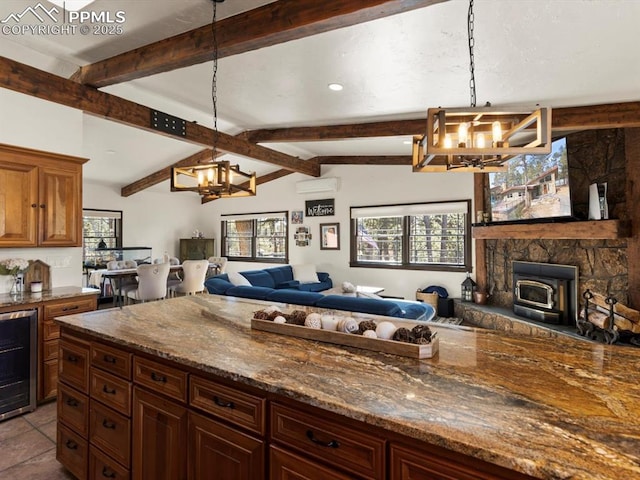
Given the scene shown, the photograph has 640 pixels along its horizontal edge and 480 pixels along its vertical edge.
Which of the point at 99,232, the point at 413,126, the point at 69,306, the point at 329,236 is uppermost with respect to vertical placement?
the point at 413,126

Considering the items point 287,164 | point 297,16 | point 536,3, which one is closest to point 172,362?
point 297,16

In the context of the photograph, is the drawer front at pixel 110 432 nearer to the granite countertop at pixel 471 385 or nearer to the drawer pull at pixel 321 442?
the granite countertop at pixel 471 385

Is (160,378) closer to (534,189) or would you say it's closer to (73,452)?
(73,452)

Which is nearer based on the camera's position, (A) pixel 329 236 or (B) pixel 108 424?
(B) pixel 108 424

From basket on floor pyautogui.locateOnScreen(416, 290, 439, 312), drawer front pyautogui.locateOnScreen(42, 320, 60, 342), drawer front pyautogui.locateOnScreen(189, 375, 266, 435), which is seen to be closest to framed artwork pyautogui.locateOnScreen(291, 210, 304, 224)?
basket on floor pyautogui.locateOnScreen(416, 290, 439, 312)

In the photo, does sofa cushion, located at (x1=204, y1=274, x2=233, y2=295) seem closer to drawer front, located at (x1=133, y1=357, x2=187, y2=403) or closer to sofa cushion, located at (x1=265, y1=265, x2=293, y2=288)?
sofa cushion, located at (x1=265, y1=265, x2=293, y2=288)

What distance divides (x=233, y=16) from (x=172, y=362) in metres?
2.42

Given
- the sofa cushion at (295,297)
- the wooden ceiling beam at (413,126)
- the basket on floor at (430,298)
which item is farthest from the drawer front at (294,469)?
the basket on floor at (430,298)

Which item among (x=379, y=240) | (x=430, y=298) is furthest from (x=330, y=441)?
(x=379, y=240)

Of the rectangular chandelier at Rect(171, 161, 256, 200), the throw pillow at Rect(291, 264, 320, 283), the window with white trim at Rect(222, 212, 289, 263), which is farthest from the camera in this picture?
the window with white trim at Rect(222, 212, 289, 263)

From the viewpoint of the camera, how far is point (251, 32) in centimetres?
244

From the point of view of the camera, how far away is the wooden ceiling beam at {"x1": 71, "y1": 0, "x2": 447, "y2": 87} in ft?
6.62

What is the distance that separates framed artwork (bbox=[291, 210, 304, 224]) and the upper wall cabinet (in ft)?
16.8

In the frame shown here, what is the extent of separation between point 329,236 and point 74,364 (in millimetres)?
6106
